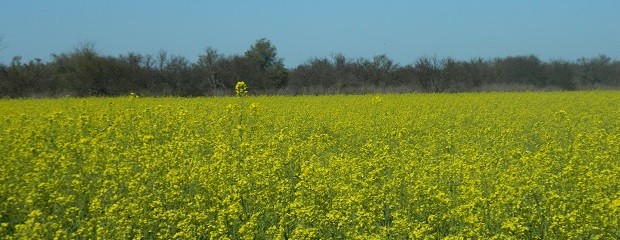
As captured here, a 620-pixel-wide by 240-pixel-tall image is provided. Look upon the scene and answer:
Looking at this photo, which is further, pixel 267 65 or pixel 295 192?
pixel 267 65

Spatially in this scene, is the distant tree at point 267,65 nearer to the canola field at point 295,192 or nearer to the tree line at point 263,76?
the tree line at point 263,76

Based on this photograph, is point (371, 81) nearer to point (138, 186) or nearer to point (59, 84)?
point (59, 84)

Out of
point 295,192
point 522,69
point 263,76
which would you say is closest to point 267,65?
point 263,76

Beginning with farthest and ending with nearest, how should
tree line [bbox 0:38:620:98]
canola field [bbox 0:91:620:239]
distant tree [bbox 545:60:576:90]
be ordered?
distant tree [bbox 545:60:576:90], tree line [bbox 0:38:620:98], canola field [bbox 0:91:620:239]

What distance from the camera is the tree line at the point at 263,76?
38.8 metres

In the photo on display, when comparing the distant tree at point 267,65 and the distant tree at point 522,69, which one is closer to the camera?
the distant tree at point 267,65

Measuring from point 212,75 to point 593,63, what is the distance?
35.2 meters

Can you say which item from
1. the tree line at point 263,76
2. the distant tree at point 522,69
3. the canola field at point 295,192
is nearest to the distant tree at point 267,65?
the tree line at point 263,76

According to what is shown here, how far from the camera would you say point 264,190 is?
663cm

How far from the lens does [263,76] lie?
145 ft

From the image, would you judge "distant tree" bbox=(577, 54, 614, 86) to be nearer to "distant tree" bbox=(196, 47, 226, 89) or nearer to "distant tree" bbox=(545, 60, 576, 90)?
"distant tree" bbox=(545, 60, 576, 90)

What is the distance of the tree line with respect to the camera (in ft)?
127

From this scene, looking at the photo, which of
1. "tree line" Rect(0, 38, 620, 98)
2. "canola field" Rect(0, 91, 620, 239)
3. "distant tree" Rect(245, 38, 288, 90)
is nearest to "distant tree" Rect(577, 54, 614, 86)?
"tree line" Rect(0, 38, 620, 98)

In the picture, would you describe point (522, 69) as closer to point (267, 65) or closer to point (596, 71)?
point (596, 71)
